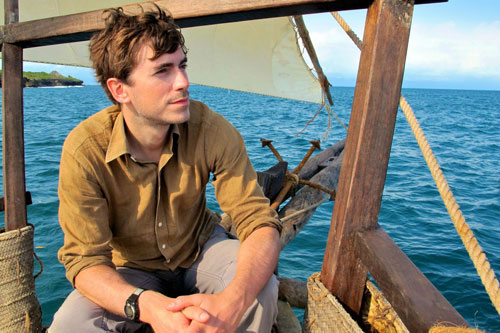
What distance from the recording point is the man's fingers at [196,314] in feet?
4.75

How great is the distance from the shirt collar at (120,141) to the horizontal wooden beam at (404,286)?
0.95 m

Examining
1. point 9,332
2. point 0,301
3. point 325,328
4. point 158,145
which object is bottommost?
point 9,332

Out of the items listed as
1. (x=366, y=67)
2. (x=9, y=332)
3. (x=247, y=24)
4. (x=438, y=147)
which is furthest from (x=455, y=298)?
(x=438, y=147)

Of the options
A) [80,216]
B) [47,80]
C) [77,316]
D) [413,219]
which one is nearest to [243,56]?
[80,216]

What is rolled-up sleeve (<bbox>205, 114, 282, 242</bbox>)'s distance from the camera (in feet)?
6.16

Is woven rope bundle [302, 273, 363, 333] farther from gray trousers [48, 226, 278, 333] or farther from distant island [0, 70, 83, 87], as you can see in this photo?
distant island [0, 70, 83, 87]

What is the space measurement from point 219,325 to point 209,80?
3414 millimetres

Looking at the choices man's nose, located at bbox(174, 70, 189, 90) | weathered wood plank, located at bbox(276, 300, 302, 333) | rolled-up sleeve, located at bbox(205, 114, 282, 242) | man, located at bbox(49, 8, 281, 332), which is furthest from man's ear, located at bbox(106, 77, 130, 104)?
weathered wood plank, located at bbox(276, 300, 302, 333)

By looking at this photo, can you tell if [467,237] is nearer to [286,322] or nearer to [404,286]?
[404,286]

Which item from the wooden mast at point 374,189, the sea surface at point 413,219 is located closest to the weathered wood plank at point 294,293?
the wooden mast at point 374,189

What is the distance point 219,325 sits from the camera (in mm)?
1502

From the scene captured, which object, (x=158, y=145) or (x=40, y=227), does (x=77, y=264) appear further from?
(x=40, y=227)

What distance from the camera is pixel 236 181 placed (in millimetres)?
1909

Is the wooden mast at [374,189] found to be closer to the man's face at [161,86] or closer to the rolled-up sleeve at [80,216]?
the man's face at [161,86]
